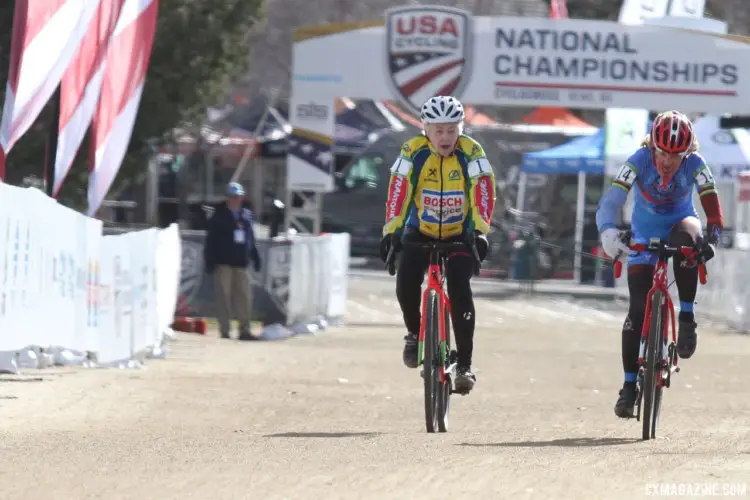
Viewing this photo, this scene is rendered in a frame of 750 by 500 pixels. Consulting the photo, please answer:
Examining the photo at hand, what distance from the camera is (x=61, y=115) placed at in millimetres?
14297

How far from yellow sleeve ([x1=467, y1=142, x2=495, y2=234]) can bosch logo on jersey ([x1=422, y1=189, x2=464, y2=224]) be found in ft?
0.26

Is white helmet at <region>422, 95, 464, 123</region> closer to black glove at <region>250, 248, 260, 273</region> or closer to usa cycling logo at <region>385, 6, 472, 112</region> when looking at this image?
black glove at <region>250, 248, 260, 273</region>

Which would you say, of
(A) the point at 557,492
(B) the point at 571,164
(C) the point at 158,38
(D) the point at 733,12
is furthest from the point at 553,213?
(A) the point at 557,492

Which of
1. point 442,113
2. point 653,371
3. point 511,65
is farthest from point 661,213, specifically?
point 511,65

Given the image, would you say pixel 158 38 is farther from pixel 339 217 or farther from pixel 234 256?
pixel 339 217

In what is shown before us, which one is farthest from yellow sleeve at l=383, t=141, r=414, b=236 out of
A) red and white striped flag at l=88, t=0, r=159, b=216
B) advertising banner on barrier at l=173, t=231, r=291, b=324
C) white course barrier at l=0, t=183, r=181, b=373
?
advertising banner on barrier at l=173, t=231, r=291, b=324

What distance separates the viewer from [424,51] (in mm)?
27328

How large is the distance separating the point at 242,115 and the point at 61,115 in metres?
34.9

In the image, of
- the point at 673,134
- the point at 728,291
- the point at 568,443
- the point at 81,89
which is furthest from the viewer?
the point at 728,291

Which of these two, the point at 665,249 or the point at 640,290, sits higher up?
the point at 665,249

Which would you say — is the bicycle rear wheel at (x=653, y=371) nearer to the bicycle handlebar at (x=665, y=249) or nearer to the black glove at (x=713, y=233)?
the bicycle handlebar at (x=665, y=249)

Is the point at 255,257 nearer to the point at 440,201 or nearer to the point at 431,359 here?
the point at 440,201

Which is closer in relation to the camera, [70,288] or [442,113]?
[442,113]

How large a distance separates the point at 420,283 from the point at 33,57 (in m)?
4.18
